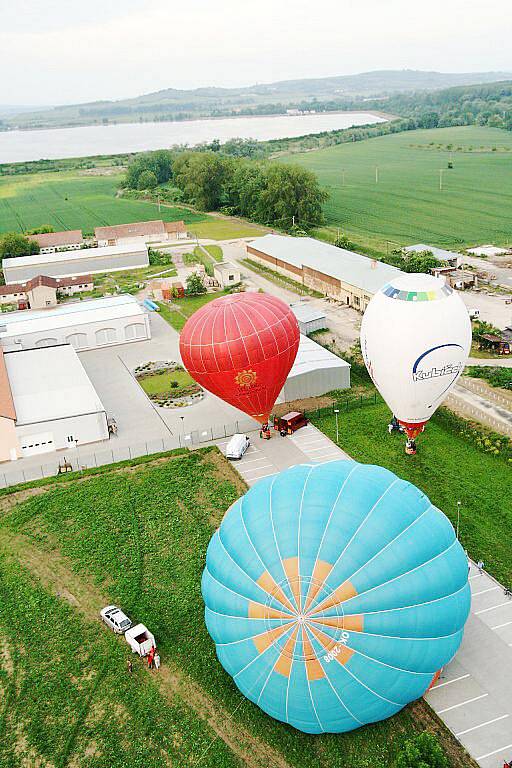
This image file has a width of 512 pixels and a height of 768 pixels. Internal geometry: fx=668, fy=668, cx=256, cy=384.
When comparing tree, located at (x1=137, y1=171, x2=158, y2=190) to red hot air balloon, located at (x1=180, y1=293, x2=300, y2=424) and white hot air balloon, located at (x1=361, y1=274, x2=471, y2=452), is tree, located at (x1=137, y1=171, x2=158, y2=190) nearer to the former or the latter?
red hot air balloon, located at (x1=180, y1=293, x2=300, y2=424)

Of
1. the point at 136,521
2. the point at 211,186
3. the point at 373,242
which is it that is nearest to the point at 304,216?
the point at 373,242

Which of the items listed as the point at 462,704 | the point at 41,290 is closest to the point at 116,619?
the point at 462,704

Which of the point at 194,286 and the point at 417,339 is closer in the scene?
the point at 417,339

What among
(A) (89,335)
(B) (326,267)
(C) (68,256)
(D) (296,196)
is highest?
(D) (296,196)

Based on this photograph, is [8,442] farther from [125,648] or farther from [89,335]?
[89,335]

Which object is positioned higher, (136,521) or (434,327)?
(434,327)

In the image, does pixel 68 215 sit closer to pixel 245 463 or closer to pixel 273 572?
pixel 245 463

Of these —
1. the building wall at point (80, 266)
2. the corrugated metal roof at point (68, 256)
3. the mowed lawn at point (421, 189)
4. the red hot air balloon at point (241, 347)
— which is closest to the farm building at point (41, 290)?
the building wall at point (80, 266)
